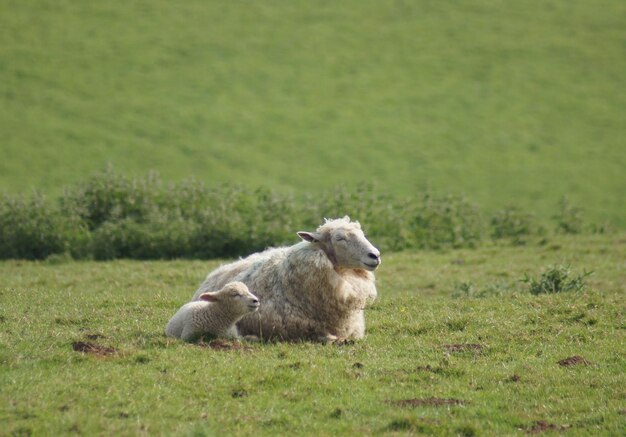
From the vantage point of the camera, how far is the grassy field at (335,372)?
8586mm

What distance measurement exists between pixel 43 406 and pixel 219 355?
2552mm

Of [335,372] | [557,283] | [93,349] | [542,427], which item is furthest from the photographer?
[557,283]

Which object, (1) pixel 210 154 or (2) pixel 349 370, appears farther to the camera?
(1) pixel 210 154

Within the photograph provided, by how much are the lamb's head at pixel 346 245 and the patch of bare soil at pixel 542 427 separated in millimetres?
3669

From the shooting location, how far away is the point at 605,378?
33.2 ft

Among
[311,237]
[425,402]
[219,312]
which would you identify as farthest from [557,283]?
[425,402]

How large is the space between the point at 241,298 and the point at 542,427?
4.26 meters

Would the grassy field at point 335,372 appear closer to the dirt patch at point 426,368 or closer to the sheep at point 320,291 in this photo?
the dirt patch at point 426,368

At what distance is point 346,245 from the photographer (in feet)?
40.1

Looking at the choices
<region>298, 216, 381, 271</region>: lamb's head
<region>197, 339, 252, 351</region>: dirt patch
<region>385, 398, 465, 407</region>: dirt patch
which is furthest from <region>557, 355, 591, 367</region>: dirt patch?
<region>197, 339, 252, 351</region>: dirt patch

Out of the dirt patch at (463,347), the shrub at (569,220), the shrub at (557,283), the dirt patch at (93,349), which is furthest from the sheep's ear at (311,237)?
the shrub at (569,220)

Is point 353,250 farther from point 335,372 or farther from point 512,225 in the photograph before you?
point 512,225

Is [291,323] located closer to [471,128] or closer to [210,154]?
Answer: [210,154]

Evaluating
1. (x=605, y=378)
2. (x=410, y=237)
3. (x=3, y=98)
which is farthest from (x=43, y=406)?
(x=3, y=98)
